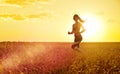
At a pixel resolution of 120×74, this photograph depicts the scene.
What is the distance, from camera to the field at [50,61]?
4566 mm

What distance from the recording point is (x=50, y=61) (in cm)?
473

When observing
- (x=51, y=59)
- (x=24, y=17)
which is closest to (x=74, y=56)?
(x=51, y=59)

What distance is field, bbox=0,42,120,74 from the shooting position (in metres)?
4.57

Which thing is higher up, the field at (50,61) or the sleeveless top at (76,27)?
the sleeveless top at (76,27)

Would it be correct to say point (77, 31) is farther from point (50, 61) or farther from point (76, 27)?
point (50, 61)

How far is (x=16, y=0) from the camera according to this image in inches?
237

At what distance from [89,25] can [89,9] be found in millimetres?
390

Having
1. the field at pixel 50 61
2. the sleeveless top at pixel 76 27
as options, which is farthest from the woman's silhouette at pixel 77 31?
the field at pixel 50 61

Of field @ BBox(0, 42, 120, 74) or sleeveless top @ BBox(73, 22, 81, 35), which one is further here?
sleeveless top @ BBox(73, 22, 81, 35)

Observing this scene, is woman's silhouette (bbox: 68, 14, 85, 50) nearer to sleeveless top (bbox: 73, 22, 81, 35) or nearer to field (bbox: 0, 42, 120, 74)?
sleeveless top (bbox: 73, 22, 81, 35)

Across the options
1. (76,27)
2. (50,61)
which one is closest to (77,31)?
(76,27)

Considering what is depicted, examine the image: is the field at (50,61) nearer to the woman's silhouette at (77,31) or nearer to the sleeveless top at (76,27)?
the woman's silhouette at (77,31)

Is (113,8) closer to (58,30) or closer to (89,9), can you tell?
(89,9)

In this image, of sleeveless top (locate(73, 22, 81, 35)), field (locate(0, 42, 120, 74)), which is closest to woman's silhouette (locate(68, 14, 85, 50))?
Result: sleeveless top (locate(73, 22, 81, 35))
